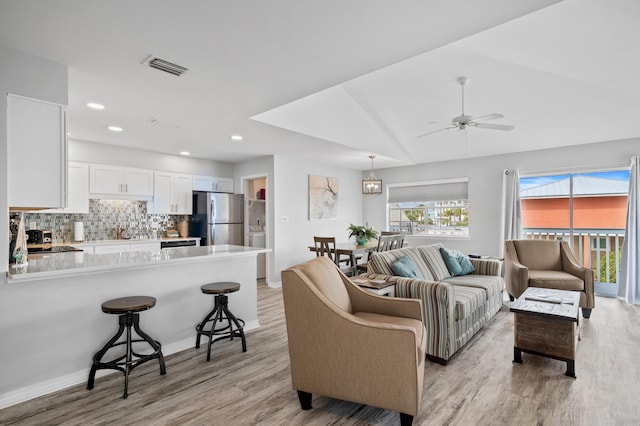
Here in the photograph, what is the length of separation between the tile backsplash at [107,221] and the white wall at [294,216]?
1956mm

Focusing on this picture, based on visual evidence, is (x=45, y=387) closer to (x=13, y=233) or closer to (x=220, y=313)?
(x=13, y=233)

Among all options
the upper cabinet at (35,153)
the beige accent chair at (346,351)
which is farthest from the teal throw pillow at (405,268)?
the upper cabinet at (35,153)

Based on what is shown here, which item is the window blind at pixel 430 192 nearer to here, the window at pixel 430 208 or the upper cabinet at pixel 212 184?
the window at pixel 430 208

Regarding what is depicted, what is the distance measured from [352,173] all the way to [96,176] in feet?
16.4

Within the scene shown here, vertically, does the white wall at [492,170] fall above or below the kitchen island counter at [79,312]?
above

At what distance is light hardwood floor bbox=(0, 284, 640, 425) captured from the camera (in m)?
2.03

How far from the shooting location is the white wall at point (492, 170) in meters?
5.05

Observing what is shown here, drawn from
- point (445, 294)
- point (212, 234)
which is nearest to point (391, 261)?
point (445, 294)

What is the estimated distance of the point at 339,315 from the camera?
1951 mm

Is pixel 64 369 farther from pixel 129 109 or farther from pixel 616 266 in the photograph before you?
pixel 616 266

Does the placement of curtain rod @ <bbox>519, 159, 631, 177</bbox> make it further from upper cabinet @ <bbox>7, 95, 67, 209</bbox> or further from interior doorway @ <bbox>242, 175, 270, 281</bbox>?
upper cabinet @ <bbox>7, 95, 67, 209</bbox>

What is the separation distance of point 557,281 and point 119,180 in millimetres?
6257

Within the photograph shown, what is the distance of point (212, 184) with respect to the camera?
652cm

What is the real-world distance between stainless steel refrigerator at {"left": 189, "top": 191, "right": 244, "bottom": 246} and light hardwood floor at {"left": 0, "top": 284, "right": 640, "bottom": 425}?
10.2 feet
